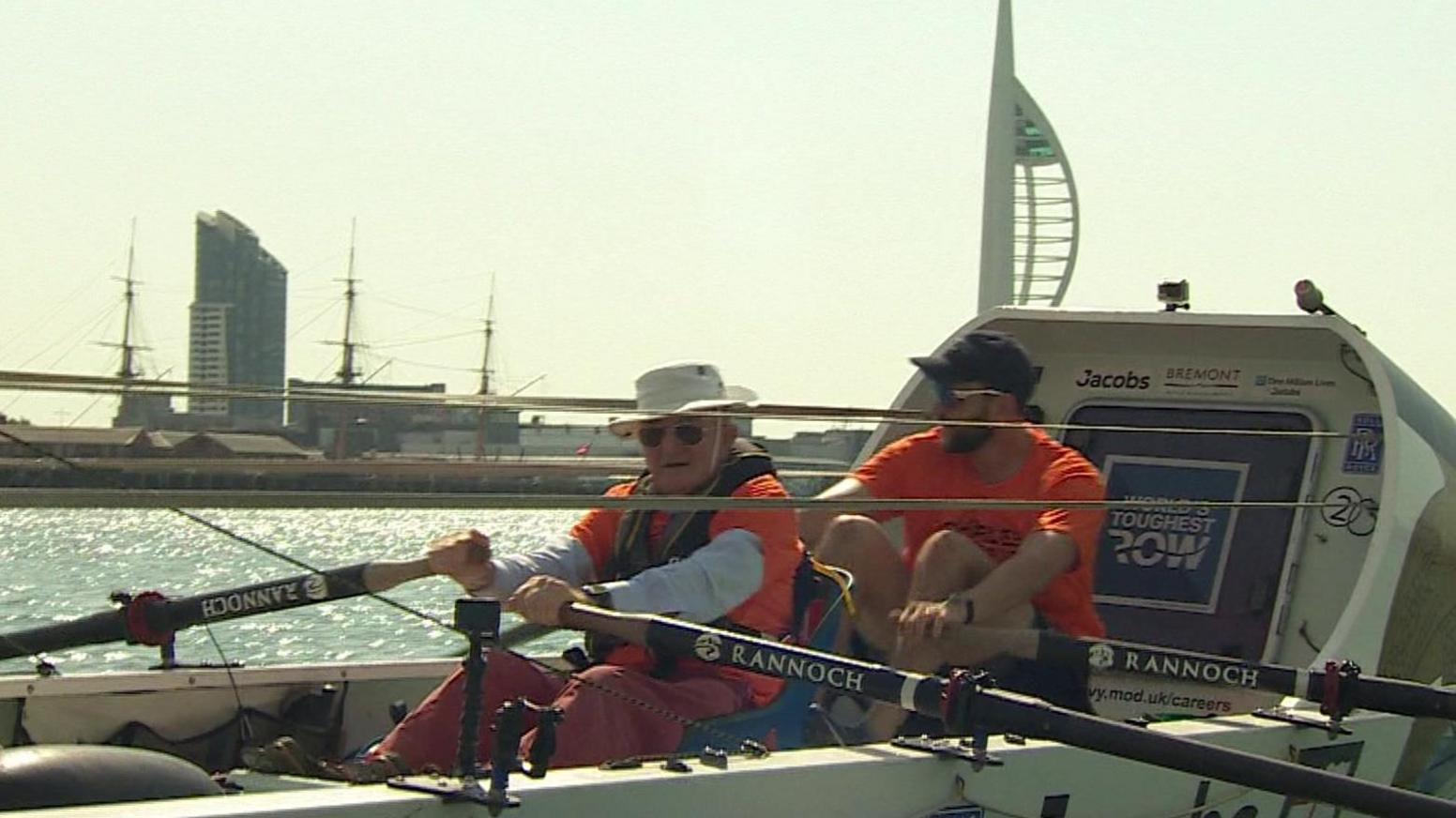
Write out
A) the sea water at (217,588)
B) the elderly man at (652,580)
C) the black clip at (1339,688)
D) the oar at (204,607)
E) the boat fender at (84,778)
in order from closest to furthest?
the boat fender at (84,778), the elderly man at (652,580), the oar at (204,607), the black clip at (1339,688), the sea water at (217,588)

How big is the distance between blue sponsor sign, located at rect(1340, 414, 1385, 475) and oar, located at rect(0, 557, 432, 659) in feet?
13.8

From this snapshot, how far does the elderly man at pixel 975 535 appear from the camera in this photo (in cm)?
667

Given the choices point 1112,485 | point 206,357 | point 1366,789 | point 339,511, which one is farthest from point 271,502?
point 206,357

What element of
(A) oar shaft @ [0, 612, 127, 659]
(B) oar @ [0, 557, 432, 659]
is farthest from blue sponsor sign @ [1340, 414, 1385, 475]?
(A) oar shaft @ [0, 612, 127, 659]

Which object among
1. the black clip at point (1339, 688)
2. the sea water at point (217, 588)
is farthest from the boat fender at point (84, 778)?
the sea water at point (217, 588)

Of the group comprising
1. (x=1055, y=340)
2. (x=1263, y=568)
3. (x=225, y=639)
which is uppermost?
(x=1055, y=340)

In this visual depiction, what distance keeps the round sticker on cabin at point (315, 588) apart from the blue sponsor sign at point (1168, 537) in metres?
3.82

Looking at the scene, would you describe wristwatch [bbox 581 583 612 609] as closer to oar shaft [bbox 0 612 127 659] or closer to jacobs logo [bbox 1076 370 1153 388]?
oar shaft [bbox 0 612 127 659]

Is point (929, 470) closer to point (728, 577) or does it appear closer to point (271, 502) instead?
point (728, 577)

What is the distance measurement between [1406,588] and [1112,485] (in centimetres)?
172

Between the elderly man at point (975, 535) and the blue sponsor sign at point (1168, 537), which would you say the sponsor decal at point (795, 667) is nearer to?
the elderly man at point (975, 535)

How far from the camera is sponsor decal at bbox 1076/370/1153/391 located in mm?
9078

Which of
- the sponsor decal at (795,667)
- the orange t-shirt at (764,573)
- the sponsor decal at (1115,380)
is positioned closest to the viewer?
the sponsor decal at (795,667)

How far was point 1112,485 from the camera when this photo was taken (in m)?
9.05
